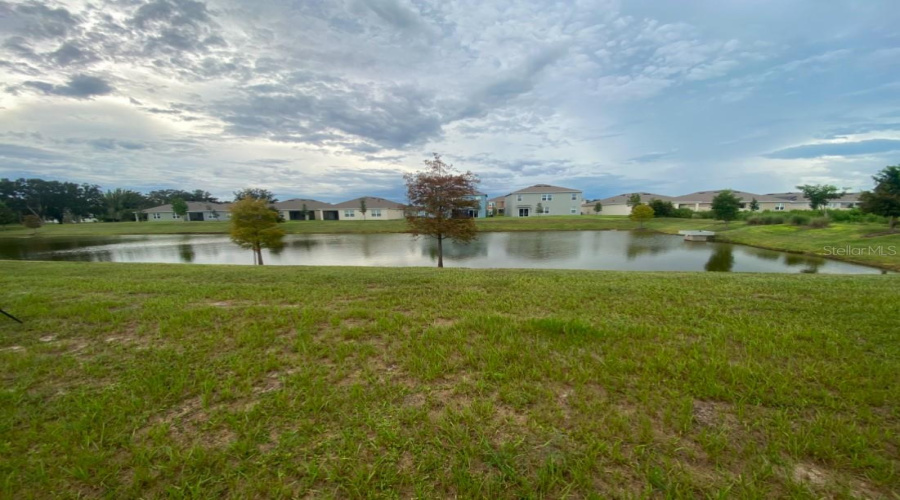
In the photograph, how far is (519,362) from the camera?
3.31m

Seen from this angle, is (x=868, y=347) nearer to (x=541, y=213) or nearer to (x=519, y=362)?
(x=519, y=362)

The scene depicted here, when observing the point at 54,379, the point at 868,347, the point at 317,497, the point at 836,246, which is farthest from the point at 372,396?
the point at 836,246

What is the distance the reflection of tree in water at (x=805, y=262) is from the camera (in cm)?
1723

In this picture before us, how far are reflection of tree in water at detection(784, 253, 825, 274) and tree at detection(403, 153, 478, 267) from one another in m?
17.8

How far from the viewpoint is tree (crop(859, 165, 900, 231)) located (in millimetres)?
22422

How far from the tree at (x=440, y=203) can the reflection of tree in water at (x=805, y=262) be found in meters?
17.8

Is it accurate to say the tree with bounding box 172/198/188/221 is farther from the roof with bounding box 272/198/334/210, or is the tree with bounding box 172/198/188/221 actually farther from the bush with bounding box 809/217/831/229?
the bush with bounding box 809/217/831/229

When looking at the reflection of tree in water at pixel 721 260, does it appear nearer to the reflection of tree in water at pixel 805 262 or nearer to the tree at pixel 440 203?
the reflection of tree in water at pixel 805 262

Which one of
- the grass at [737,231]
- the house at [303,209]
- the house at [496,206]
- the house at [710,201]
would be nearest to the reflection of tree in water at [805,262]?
the grass at [737,231]

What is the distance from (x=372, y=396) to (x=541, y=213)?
64078 mm

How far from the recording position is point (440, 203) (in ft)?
57.7

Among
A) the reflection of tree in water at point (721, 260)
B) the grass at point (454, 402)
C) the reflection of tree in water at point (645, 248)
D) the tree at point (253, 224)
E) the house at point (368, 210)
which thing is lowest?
the reflection of tree in water at point (721, 260)

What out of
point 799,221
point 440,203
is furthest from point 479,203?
point 799,221

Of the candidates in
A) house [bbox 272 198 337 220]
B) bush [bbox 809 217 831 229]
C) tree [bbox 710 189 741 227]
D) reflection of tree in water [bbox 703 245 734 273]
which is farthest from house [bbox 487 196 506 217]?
reflection of tree in water [bbox 703 245 734 273]
